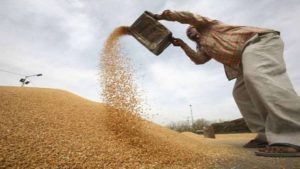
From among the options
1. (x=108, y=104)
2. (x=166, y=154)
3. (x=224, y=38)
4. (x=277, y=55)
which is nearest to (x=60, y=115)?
(x=108, y=104)

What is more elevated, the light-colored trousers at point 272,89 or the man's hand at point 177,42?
the man's hand at point 177,42

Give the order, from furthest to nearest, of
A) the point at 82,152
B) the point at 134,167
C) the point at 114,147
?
the point at 114,147 < the point at 82,152 < the point at 134,167

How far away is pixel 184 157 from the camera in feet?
7.12

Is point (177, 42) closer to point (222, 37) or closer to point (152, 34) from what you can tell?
point (152, 34)

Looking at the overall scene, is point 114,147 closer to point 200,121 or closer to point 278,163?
point 278,163

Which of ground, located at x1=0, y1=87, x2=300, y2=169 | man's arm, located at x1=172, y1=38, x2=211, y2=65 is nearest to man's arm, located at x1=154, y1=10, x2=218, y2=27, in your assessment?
man's arm, located at x1=172, y1=38, x2=211, y2=65

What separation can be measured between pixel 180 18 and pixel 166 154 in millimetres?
1664

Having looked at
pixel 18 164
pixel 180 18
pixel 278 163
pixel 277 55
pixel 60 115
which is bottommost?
pixel 278 163

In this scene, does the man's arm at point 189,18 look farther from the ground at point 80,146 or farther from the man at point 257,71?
the ground at point 80,146

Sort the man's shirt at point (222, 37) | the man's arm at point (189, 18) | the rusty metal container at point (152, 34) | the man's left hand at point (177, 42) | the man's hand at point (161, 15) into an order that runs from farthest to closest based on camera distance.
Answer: the man's left hand at point (177, 42) < the rusty metal container at point (152, 34) < the man's hand at point (161, 15) < the man's arm at point (189, 18) < the man's shirt at point (222, 37)

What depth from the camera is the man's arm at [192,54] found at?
3438 millimetres

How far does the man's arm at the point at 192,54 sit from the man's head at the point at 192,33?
0.17m

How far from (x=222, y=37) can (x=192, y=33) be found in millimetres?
504

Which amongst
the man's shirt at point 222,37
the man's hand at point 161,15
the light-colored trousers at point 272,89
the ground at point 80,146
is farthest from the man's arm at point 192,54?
the ground at point 80,146
